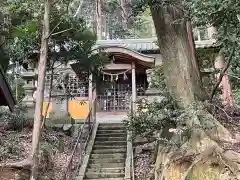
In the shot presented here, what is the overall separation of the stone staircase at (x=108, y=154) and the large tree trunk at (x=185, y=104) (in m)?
2.13

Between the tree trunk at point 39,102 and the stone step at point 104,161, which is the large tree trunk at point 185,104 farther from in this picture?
the stone step at point 104,161

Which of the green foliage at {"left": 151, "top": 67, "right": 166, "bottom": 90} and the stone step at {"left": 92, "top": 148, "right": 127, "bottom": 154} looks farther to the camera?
the green foliage at {"left": 151, "top": 67, "right": 166, "bottom": 90}

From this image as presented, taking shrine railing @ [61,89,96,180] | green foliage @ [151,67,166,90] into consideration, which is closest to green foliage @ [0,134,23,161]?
shrine railing @ [61,89,96,180]

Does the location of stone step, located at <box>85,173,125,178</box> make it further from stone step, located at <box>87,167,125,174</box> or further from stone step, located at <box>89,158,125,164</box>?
stone step, located at <box>89,158,125,164</box>

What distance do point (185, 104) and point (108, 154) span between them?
4.32 meters

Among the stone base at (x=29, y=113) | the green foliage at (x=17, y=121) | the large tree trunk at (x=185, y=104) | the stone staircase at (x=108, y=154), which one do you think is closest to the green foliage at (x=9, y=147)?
the green foliage at (x=17, y=121)

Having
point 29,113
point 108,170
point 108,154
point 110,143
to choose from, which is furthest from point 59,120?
point 108,170

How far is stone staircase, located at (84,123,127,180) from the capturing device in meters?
11.3

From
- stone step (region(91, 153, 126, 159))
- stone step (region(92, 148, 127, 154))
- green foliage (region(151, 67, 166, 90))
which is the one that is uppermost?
green foliage (region(151, 67, 166, 90))

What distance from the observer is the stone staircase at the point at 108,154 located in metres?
11.3

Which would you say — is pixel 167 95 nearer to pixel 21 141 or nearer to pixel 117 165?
pixel 117 165

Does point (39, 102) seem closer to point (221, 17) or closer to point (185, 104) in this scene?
point (185, 104)

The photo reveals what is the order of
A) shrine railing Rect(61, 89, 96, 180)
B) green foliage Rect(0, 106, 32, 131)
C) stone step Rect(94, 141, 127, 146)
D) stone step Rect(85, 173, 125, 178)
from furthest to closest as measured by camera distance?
green foliage Rect(0, 106, 32, 131) < stone step Rect(94, 141, 127, 146) < stone step Rect(85, 173, 125, 178) < shrine railing Rect(61, 89, 96, 180)

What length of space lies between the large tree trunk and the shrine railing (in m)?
2.65
